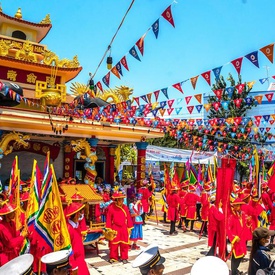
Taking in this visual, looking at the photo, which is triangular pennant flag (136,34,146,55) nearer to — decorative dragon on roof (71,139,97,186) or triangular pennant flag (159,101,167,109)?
triangular pennant flag (159,101,167,109)

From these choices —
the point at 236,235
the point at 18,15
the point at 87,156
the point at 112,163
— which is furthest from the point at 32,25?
the point at 236,235

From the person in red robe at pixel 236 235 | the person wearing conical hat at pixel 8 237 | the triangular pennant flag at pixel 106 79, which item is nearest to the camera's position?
the person wearing conical hat at pixel 8 237

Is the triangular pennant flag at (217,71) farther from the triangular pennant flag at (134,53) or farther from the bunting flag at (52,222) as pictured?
the bunting flag at (52,222)

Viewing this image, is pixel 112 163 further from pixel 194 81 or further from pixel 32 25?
pixel 32 25

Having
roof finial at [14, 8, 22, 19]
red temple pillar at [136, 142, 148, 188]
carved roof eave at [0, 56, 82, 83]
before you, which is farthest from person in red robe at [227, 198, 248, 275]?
roof finial at [14, 8, 22, 19]

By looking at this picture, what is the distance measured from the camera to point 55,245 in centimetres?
497

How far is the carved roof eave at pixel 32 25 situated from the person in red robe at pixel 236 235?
1718cm

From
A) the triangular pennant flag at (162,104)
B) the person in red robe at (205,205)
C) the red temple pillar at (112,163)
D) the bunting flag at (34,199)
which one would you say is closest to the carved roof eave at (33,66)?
the red temple pillar at (112,163)

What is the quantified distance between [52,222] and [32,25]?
1769 cm

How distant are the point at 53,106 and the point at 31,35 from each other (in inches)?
340

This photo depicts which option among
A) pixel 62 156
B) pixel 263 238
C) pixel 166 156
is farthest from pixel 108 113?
pixel 263 238

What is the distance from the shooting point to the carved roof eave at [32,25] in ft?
62.3

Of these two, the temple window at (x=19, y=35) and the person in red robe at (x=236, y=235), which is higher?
the temple window at (x=19, y=35)

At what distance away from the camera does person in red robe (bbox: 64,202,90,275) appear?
16.9 ft
